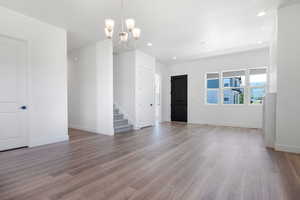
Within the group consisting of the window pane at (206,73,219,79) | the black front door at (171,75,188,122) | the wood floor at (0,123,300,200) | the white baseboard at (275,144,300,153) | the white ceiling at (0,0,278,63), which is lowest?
the wood floor at (0,123,300,200)

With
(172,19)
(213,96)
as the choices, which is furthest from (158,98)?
(172,19)

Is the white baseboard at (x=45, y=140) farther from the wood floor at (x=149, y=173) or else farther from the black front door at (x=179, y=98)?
the black front door at (x=179, y=98)

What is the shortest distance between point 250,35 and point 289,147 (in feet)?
10.4

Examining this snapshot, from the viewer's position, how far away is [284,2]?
291 cm

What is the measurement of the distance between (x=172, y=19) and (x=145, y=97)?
3269 millimetres

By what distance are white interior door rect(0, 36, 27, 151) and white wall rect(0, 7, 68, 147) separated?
125mm

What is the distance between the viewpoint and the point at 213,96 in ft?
22.0

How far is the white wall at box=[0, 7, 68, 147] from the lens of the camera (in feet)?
10.6

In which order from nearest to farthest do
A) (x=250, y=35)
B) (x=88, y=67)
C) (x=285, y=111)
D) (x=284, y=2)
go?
(x=284, y=2) → (x=285, y=111) → (x=250, y=35) → (x=88, y=67)

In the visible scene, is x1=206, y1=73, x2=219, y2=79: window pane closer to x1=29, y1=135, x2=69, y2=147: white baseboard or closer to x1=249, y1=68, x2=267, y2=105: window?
x1=249, y1=68, x2=267, y2=105: window

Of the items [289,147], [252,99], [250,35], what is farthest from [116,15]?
[252,99]

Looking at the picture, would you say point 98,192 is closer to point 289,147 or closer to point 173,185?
point 173,185

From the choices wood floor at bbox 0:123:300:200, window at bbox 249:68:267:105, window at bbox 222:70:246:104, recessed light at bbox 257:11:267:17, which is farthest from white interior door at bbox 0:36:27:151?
window at bbox 249:68:267:105

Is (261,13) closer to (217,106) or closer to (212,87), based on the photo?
(212,87)
